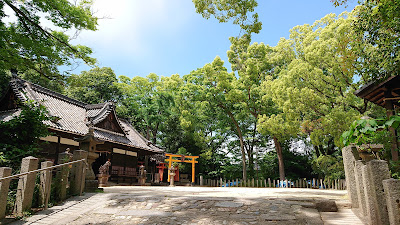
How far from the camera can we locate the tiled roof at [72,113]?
1333 cm

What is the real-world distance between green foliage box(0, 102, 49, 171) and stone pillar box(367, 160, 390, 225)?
780 centimetres

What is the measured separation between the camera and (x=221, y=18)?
915 cm

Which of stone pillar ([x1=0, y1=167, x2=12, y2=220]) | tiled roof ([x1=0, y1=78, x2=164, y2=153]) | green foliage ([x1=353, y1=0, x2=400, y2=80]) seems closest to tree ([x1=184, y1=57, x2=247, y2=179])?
tiled roof ([x1=0, y1=78, x2=164, y2=153])

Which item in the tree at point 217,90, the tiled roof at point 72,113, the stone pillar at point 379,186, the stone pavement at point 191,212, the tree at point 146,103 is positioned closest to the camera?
the stone pillar at point 379,186

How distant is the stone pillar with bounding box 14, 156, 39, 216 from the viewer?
5254 mm

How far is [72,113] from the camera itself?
53.5ft

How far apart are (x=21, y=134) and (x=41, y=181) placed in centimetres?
214

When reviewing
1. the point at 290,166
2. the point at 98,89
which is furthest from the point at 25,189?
the point at 98,89

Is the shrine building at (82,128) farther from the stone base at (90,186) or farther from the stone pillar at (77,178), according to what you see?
the stone pillar at (77,178)

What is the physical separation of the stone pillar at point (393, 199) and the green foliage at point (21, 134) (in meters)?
7.89

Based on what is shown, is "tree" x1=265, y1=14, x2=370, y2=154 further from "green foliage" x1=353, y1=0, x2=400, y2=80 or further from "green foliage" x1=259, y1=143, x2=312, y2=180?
"green foliage" x1=259, y1=143, x2=312, y2=180

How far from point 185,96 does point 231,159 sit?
27.4 ft

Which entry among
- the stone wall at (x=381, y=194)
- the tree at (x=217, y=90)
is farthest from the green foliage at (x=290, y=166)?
the stone wall at (x=381, y=194)

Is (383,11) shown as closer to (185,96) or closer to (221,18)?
(221,18)
